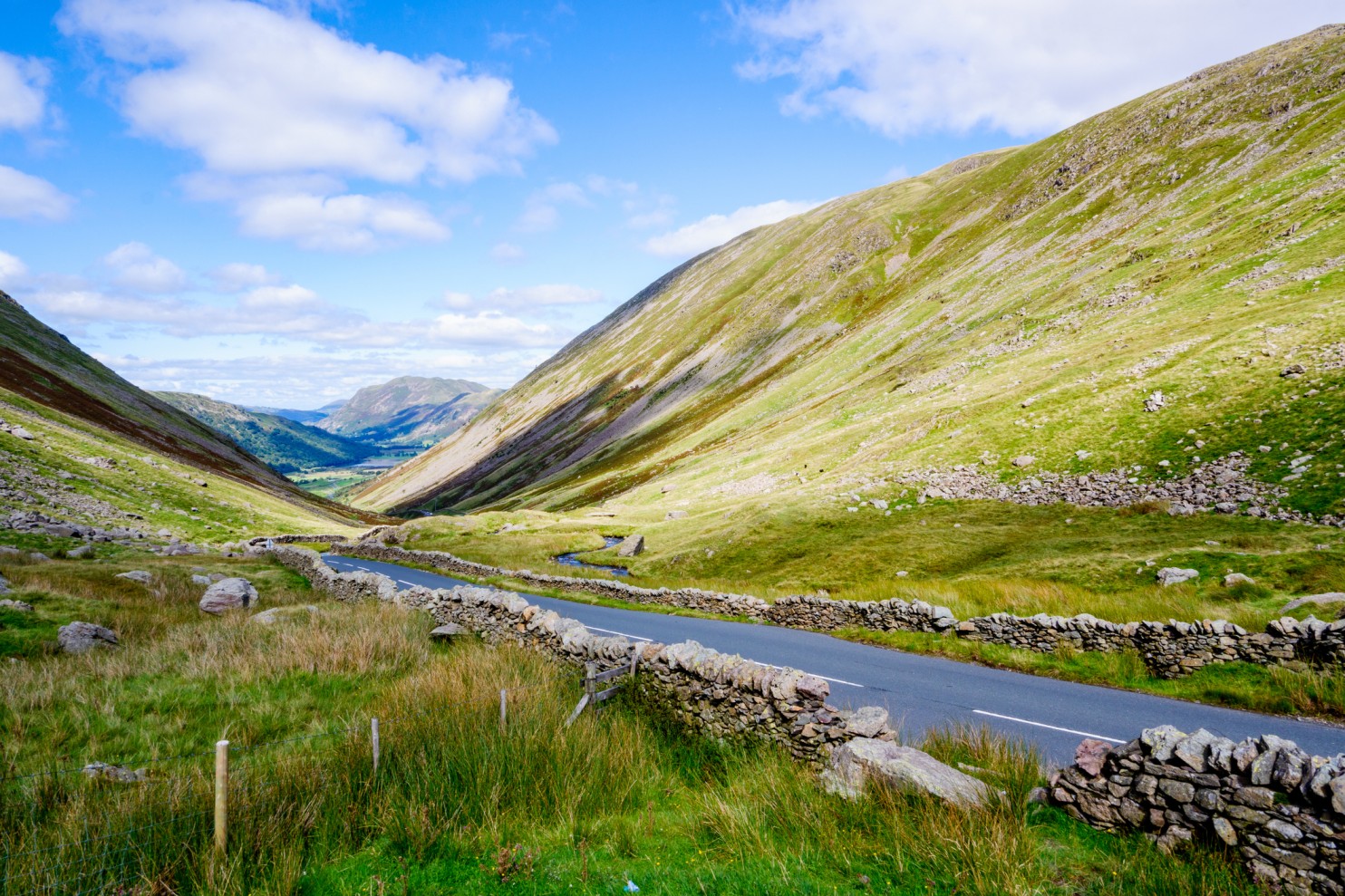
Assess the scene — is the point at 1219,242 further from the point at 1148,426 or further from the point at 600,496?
the point at 600,496

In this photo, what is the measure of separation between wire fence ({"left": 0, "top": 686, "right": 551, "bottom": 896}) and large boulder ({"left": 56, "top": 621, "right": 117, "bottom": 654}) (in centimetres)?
750

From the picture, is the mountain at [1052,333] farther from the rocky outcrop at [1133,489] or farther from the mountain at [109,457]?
the mountain at [109,457]

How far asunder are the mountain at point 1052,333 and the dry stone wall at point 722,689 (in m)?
24.5

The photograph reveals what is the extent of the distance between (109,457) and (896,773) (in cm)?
6987

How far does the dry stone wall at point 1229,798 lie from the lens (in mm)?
5238

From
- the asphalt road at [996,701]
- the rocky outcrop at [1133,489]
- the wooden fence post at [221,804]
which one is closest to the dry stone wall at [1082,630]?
the asphalt road at [996,701]

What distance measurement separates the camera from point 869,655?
17.3 m

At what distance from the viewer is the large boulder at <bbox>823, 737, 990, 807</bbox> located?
6.86 metres

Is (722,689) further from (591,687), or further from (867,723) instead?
(867,723)

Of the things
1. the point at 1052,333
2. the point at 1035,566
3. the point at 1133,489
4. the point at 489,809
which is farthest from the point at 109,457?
the point at 1052,333

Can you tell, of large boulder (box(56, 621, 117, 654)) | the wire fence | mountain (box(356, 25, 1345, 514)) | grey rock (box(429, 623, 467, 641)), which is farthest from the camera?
mountain (box(356, 25, 1345, 514))

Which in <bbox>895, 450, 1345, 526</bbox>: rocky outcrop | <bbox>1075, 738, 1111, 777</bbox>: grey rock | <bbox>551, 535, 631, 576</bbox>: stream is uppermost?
<bbox>895, 450, 1345, 526</bbox>: rocky outcrop

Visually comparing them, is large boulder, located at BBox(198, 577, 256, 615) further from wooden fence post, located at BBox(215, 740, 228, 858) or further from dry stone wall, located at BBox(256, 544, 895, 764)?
wooden fence post, located at BBox(215, 740, 228, 858)

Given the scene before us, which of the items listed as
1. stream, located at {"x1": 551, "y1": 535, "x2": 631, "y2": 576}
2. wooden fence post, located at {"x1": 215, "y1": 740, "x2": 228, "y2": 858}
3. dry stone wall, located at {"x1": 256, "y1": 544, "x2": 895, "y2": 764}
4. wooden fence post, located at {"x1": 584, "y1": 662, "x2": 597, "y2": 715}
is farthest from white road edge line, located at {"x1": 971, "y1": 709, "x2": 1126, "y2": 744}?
stream, located at {"x1": 551, "y1": 535, "x2": 631, "y2": 576}
